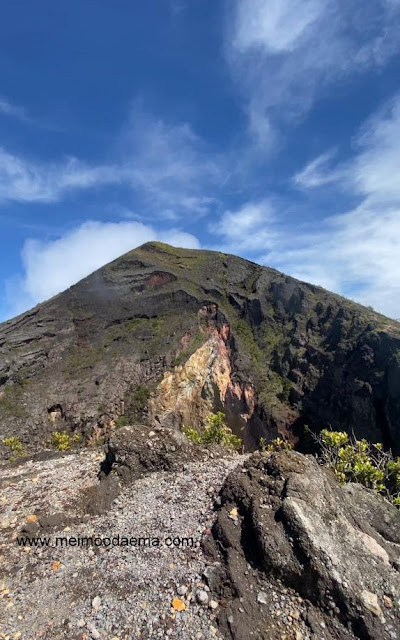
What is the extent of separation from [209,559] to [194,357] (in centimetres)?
3928

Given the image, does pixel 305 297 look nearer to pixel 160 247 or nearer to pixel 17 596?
pixel 160 247

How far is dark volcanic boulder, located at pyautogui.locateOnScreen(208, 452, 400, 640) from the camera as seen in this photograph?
5750mm

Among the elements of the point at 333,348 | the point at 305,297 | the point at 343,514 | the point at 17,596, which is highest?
the point at 305,297

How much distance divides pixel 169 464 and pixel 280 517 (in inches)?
153

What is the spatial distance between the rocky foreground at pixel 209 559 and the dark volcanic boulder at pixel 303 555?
18 millimetres

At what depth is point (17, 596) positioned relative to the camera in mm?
6410

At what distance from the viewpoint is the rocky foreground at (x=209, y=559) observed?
5797 millimetres

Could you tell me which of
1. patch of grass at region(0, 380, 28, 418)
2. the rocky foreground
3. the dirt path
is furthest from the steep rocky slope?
the rocky foreground

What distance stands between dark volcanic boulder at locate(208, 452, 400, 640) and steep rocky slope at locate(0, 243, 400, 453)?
32.7m

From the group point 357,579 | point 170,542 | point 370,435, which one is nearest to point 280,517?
point 357,579

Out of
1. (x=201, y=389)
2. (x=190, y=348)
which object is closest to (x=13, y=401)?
(x=190, y=348)

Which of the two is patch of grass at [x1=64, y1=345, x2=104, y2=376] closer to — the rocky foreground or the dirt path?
the dirt path

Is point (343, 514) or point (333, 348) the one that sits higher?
point (333, 348)

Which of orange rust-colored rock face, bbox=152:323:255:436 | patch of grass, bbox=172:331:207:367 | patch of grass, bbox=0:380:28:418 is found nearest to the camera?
patch of grass, bbox=0:380:28:418
